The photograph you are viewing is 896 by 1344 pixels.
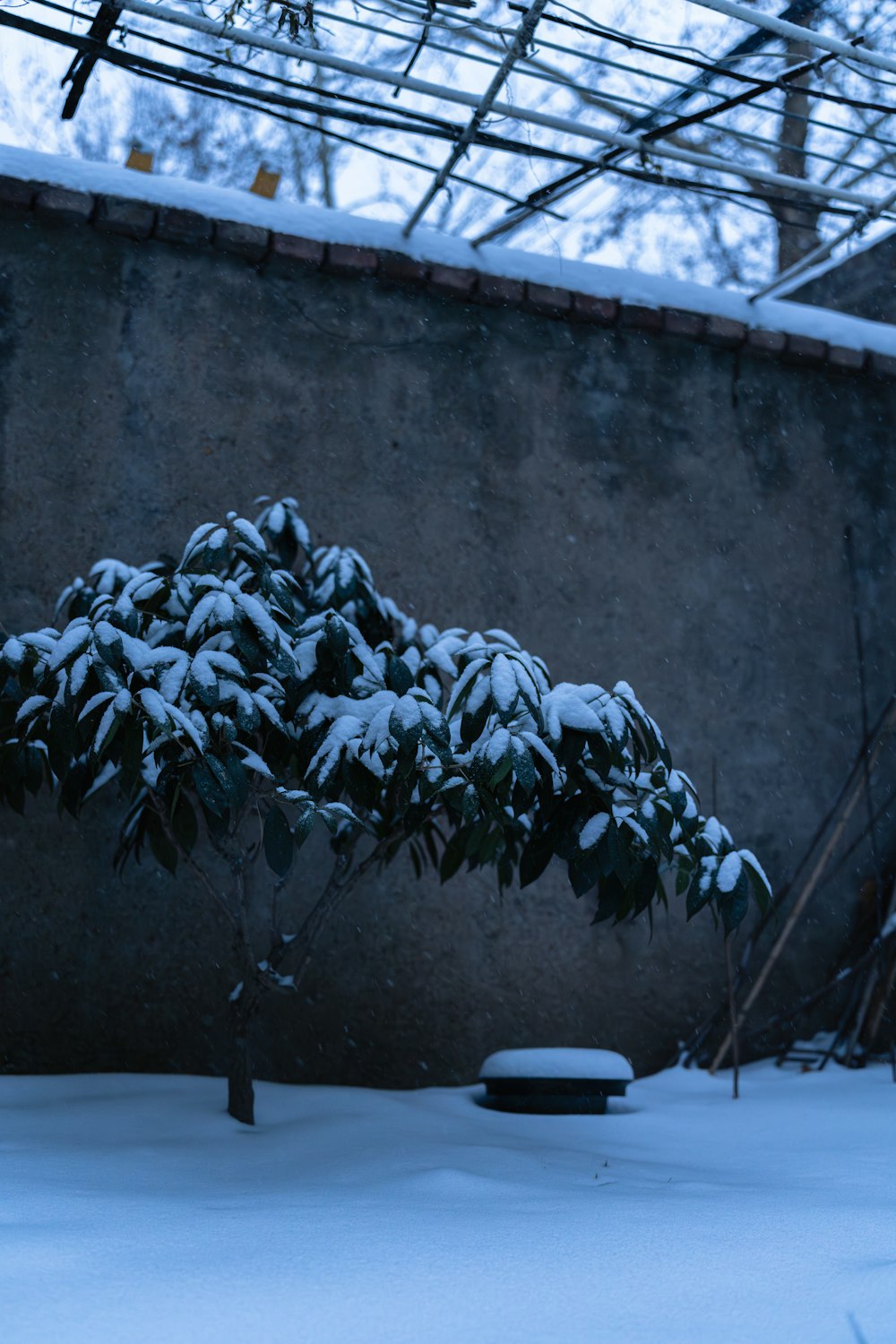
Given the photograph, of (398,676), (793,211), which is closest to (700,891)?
(398,676)

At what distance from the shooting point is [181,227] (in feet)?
10.5

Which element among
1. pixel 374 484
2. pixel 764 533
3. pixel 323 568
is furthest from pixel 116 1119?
pixel 764 533

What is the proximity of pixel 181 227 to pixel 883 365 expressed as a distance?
2.25 metres

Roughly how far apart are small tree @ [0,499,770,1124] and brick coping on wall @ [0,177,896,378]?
1199 mm

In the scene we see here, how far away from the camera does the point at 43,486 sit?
9.99ft

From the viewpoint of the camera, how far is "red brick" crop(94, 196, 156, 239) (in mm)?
3141

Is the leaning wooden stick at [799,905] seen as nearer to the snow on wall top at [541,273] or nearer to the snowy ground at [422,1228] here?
the snowy ground at [422,1228]

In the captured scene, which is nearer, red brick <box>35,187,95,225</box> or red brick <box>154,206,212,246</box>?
red brick <box>35,187,95,225</box>

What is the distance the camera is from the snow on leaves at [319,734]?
1996mm

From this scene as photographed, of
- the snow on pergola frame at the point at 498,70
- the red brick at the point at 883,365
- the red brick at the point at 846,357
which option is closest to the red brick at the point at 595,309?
the snow on pergola frame at the point at 498,70

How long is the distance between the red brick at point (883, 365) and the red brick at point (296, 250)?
5.98 feet

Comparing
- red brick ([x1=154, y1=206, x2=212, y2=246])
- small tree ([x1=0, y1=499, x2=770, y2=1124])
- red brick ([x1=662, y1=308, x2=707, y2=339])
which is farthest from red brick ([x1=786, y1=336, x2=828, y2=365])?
small tree ([x1=0, y1=499, x2=770, y2=1124])

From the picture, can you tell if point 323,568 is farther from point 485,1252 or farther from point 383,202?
point 383,202

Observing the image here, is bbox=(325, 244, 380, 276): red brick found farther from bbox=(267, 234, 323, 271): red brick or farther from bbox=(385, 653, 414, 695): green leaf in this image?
bbox=(385, 653, 414, 695): green leaf
